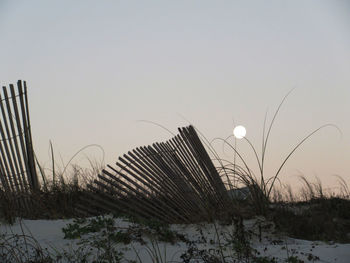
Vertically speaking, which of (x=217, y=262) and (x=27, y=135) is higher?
(x=27, y=135)

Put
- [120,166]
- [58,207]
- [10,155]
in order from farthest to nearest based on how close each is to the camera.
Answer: [10,155] → [58,207] → [120,166]

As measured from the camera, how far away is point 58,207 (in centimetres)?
527

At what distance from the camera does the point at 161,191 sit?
190 inches

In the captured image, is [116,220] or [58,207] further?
[58,207]

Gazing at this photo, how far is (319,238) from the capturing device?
4629 millimetres

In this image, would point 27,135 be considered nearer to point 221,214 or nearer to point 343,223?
point 221,214

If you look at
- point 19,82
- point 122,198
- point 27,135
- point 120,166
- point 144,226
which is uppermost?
point 19,82

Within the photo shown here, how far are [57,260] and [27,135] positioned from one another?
3.10m

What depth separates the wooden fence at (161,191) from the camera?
470cm

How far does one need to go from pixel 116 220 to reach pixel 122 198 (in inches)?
24.3

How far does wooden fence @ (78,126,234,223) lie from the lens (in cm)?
470

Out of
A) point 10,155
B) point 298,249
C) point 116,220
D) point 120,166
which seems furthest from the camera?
point 10,155

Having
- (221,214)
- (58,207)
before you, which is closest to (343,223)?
(221,214)

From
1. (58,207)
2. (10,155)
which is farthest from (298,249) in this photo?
(10,155)
